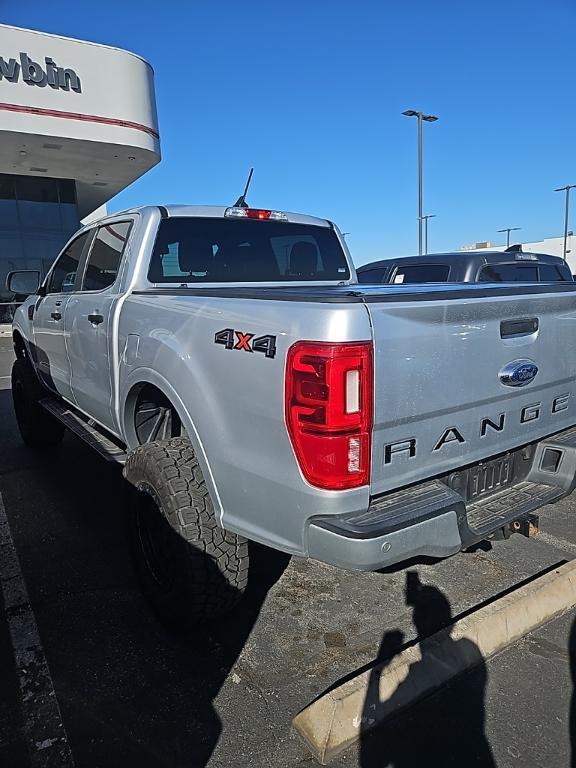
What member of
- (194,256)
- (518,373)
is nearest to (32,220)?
(194,256)

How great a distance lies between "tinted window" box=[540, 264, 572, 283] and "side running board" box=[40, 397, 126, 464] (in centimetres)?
585

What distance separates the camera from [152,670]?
97.3 inches

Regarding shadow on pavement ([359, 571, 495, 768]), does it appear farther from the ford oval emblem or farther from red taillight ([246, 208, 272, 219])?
red taillight ([246, 208, 272, 219])

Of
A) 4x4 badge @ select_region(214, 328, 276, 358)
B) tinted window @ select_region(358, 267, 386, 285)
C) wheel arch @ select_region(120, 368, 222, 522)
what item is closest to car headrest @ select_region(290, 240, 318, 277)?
wheel arch @ select_region(120, 368, 222, 522)

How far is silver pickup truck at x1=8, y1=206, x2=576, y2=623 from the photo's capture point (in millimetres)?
1977

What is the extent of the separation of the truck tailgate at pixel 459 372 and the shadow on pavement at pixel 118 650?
1164 mm

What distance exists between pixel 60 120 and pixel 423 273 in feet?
42.7

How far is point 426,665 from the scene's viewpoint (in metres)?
2.30

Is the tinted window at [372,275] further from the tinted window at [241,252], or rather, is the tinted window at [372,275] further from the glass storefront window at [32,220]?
the glass storefront window at [32,220]

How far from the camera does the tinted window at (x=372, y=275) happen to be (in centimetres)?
757

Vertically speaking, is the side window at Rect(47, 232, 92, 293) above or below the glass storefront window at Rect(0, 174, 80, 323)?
below

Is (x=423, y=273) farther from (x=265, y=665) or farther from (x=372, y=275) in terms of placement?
(x=265, y=665)

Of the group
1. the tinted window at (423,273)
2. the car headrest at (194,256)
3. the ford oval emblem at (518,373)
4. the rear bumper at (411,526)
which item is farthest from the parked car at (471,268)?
the rear bumper at (411,526)

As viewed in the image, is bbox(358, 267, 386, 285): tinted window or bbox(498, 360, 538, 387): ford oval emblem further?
bbox(358, 267, 386, 285): tinted window
